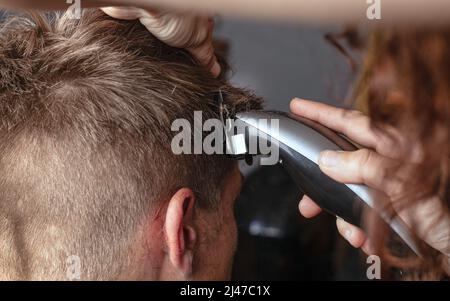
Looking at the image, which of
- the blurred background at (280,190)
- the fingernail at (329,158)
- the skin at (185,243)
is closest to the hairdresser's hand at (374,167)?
the fingernail at (329,158)

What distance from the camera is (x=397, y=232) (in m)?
1.25

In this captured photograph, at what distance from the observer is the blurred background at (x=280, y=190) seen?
3170 mm

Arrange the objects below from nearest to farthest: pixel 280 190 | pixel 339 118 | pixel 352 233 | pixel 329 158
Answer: pixel 329 158
pixel 339 118
pixel 352 233
pixel 280 190

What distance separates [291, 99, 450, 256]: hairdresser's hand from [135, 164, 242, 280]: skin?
0.31m

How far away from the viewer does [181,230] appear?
1526 mm

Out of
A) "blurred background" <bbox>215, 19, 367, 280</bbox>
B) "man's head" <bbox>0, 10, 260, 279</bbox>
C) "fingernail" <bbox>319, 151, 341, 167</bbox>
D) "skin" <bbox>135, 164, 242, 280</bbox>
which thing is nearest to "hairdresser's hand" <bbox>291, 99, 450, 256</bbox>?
"fingernail" <bbox>319, 151, 341, 167</bbox>

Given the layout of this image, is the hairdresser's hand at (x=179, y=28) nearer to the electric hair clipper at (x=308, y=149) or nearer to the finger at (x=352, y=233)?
the electric hair clipper at (x=308, y=149)

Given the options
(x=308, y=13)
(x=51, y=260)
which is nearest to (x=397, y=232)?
(x=308, y=13)

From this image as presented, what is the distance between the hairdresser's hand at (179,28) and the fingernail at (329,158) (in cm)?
34

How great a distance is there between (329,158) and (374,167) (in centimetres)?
13

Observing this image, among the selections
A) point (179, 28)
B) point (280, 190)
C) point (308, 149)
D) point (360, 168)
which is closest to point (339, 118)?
point (308, 149)

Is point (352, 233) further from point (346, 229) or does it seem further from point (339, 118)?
point (339, 118)

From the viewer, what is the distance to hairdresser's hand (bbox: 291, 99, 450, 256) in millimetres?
1091
